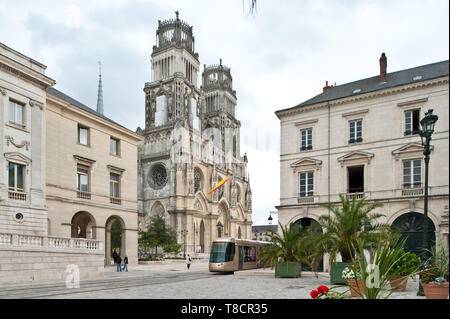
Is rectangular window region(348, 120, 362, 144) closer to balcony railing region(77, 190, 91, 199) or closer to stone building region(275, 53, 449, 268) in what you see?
stone building region(275, 53, 449, 268)

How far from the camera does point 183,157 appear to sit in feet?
236

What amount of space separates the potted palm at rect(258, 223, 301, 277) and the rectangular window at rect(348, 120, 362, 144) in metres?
8.03

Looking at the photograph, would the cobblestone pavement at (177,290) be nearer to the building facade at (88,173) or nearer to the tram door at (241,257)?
the building facade at (88,173)

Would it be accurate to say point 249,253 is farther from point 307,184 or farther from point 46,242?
point 46,242

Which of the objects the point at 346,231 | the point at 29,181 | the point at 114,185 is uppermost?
the point at 29,181

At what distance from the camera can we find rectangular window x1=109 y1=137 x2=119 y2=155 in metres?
33.4

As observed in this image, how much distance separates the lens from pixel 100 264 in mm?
24625

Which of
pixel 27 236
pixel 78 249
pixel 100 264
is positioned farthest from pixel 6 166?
pixel 100 264

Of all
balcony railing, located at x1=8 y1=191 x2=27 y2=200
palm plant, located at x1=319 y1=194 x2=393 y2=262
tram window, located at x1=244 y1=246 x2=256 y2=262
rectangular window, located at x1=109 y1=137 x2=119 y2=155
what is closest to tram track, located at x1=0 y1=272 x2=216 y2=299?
balcony railing, located at x1=8 y1=191 x2=27 y2=200

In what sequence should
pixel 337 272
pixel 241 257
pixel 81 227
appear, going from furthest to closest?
pixel 81 227
pixel 241 257
pixel 337 272

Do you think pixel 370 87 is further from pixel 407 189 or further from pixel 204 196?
pixel 204 196

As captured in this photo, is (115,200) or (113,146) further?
(113,146)

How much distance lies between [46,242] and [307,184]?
1673 centimetres

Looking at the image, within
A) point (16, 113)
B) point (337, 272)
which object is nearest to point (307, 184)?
point (337, 272)
